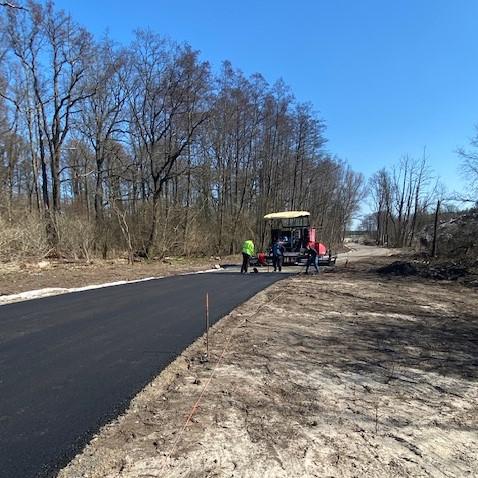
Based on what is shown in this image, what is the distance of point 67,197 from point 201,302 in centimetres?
2922

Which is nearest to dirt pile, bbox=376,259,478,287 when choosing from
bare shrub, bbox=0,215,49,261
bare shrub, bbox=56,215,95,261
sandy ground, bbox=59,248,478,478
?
sandy ground, bbox=59,248,478,478

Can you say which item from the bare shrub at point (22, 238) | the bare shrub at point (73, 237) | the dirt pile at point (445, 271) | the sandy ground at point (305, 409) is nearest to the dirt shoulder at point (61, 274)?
the bare shrub at point (22, 238)

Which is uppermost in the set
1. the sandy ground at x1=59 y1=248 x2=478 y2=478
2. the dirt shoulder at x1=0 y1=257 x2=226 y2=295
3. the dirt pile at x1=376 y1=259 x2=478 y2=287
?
the sandy ground at x1=59 y1=248 x2=478 y2=478

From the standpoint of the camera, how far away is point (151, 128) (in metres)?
36.8

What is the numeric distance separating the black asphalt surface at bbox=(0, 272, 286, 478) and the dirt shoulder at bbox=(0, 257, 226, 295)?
10.5 ft

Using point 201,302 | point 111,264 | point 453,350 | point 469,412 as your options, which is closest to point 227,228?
point 111,264

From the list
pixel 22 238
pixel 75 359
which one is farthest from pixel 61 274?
pixel 75 359

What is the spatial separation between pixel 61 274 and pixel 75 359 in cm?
1479

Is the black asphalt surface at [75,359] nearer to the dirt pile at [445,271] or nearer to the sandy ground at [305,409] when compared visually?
the sandy ground at [305,409]

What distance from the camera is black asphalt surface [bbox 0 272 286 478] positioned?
15.4 feet

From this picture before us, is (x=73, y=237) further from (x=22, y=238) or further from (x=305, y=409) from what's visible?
(x=305, y=409)

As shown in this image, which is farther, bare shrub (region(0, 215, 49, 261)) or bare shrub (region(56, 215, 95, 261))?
bare shrub (region(56, 215, 95, 261))

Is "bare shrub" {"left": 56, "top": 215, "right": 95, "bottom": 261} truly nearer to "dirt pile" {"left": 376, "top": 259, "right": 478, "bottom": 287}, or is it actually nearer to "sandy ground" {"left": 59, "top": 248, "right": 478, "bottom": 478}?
"dirt pile" {"left": 376, "top": 259, "right": 478, "bottom": 287}

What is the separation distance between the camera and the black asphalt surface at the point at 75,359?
468 centimetres
